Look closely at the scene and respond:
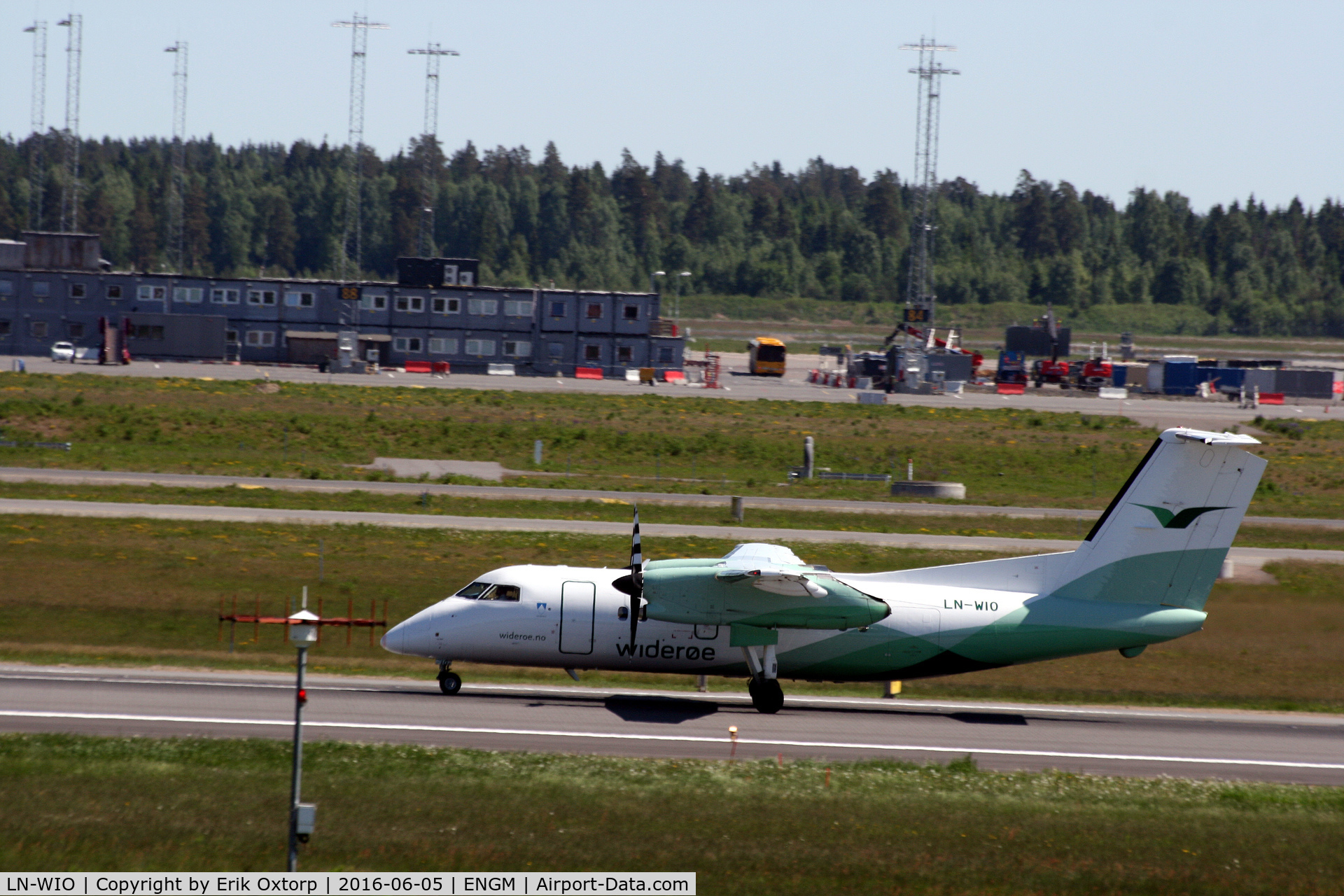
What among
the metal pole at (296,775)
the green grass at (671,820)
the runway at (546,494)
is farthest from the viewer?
the runway at (546,494)

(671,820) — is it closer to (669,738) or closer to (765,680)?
(669,738)

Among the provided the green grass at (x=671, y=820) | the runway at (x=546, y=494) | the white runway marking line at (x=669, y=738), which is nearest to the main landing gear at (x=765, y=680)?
the white runway marking line at (x=669, y=738)

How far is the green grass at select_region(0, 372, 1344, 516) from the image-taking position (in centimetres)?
6312

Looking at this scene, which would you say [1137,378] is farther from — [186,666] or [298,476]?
[186,666]

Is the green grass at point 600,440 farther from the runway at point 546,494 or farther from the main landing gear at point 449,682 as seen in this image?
the main landing gear at point 449,682

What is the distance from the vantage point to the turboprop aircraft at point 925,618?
27922mm

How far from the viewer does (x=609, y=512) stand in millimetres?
51188

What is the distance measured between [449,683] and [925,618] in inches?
457

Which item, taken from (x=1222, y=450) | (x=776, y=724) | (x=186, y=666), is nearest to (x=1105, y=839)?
(x=776, y=724)

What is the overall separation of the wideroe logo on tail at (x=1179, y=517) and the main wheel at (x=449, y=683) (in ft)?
57.2

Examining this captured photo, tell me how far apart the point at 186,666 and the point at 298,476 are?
28881 millimetres

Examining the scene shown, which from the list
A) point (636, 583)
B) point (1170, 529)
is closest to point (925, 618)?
point (1170, 529)

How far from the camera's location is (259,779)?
2098cm

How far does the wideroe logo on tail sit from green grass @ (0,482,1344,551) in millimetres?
21659
